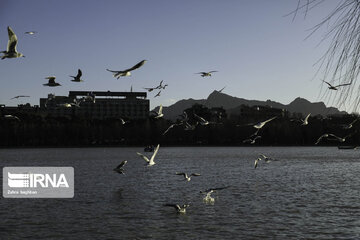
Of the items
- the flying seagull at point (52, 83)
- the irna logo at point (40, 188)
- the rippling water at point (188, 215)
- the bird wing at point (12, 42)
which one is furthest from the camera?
the irna logo at point (40, 188)

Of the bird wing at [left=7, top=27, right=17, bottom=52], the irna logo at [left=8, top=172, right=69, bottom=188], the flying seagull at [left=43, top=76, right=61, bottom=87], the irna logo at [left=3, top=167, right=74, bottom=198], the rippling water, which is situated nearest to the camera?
the bird wing at [left=7, top=27, right=17, bottom=52]

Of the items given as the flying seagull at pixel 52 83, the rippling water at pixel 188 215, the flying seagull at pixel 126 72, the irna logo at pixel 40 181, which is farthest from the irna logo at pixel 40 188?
the flying seagull at pixel 126 72

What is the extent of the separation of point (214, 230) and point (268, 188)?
2295 centimetres

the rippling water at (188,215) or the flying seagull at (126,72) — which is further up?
the flying seagull at (126,72)

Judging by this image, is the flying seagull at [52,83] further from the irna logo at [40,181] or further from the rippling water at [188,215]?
the irna logo at [40,181]

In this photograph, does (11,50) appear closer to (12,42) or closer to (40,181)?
(12,42)

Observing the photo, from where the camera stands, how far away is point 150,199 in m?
37.9

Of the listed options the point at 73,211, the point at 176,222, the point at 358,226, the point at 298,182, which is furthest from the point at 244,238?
the point at 298,182

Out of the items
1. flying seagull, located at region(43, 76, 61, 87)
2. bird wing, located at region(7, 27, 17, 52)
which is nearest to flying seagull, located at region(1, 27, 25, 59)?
bird wing, located at region(7, 27, 17, 52)

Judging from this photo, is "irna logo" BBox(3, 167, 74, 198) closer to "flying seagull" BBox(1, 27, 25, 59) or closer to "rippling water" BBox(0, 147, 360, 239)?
"rippling water" BBox(0, 147, 360, 239)

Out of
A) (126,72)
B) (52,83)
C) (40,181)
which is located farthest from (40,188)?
(126,72)

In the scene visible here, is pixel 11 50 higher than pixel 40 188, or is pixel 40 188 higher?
pixel 11 50

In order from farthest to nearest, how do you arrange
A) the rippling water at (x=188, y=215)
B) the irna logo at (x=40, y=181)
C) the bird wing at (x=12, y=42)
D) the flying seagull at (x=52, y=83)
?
the irna logo at (x=40, y=181) < the rippling water at (x=188, y=215) < the flying seagull at (x=52, y=83) < the bird wing at (x=12, y=42)

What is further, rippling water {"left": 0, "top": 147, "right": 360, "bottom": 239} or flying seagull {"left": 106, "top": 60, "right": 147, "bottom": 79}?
rippling water {"left": 0, "top": 147, "right": 360, "bottom": 239}
